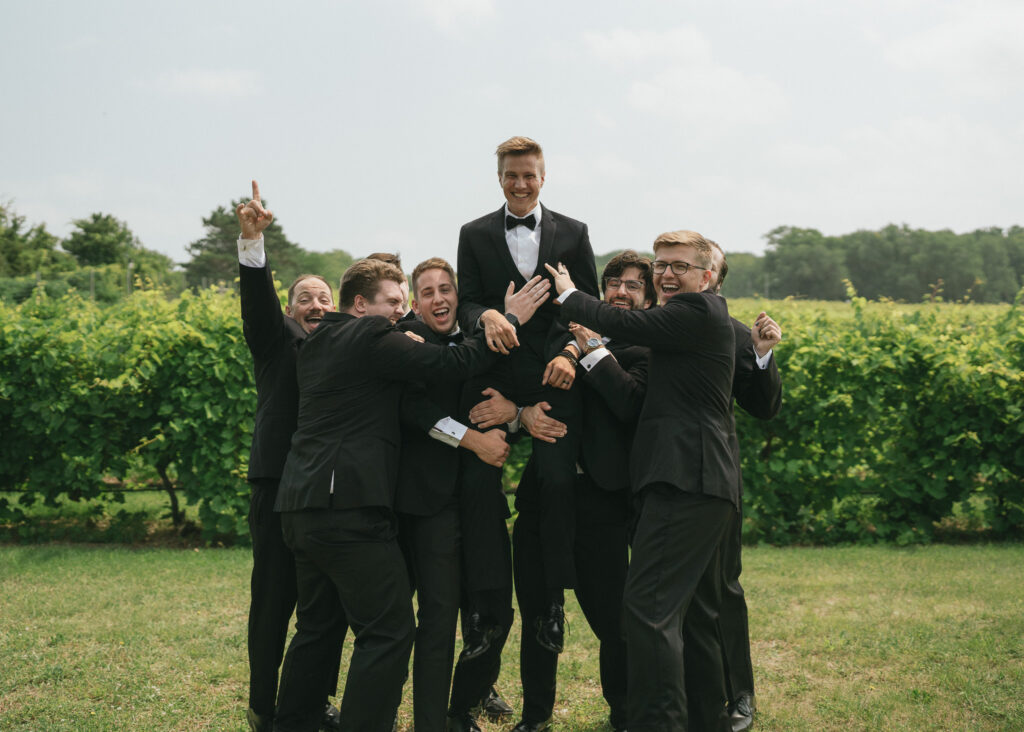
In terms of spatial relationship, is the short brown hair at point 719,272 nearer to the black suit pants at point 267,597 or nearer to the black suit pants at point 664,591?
the black suit pants at point 664,591

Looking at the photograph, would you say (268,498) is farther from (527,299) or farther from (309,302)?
(527,299)

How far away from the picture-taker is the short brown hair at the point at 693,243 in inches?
178

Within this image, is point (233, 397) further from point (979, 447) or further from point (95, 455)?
point (979, 447)

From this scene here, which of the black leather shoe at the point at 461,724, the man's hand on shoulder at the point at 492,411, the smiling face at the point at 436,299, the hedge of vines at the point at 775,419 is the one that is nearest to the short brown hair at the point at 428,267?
the smiling face at the point at 436,299

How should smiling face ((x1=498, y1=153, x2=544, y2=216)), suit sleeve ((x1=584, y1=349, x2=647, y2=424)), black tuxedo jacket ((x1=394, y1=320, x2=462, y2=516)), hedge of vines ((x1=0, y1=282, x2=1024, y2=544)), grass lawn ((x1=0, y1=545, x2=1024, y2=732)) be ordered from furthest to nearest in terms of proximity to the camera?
hedge of vines ((x1=0, y1=282, x2=1024, y2=544)) < grass lawn ((x1=0, y1=545, x2=1024, y2=732)) < smiling face ((x1=498, y1=153, x2=544, y2=216)) < suit sleeve ((x1=584, y1=349, x2=647, y2=424)) < black tuxedo jacket ((x1=394, y1=320, x2=462, y2=516))

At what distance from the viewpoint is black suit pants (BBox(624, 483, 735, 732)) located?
160 inches

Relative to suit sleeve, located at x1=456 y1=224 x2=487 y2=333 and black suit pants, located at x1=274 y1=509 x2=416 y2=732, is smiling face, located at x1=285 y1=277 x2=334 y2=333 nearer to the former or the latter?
suit sleeve, located at x1=456 y1=224 x2=487 y2=333

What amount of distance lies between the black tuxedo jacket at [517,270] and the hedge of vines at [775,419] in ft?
16.7

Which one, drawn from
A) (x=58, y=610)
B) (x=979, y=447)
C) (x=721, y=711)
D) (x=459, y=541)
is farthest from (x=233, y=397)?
(x=979, y=447)

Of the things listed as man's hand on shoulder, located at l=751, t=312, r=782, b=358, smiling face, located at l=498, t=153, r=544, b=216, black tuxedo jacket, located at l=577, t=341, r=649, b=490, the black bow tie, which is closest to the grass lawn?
black tuxedo jacket, located at l=577, t=341, r=649, b=490

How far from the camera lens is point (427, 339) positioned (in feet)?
16.2

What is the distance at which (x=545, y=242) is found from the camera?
16.6 feet

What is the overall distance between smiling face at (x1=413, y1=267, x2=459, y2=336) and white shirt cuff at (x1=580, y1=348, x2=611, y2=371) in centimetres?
84

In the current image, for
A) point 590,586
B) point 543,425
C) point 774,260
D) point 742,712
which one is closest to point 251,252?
point 543,425
